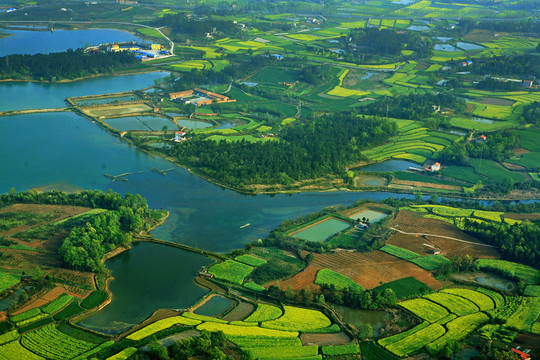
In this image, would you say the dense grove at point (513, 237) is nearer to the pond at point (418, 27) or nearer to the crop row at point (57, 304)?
the crop row at point (57, 304)

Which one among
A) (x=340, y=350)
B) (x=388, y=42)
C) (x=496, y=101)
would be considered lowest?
(x=340, y=350)

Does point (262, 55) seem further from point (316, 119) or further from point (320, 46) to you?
point (316, 119)

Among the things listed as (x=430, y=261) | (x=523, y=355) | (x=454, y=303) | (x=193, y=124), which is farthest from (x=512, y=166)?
(x=193, y=124)

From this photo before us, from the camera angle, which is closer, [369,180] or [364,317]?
[364,317]

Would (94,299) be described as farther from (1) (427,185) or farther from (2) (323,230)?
(1) (427,185)

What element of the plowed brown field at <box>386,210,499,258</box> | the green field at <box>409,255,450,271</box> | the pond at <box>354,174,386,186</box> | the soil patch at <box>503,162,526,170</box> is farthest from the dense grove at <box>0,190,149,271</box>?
the soil patch at <box>503,162,526,170</box>

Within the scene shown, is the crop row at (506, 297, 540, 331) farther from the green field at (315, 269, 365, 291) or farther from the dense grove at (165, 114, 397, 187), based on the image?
the dense grove at (165, 114, 397, 187)

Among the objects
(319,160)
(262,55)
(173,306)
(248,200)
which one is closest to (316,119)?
(319,160)
